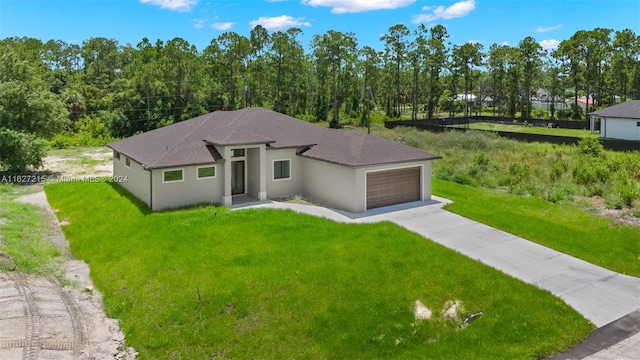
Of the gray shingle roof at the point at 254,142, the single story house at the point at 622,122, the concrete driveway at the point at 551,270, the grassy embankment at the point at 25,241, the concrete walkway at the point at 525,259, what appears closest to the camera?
the concrete driveway at the point at 551,270

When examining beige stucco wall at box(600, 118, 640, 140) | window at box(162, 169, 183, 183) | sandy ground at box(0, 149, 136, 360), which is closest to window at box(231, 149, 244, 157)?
window at box(162, 169, 183, 183)

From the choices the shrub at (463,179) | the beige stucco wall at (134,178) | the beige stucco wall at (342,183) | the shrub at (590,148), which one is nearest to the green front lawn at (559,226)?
the beige stucco wall at (342,183)

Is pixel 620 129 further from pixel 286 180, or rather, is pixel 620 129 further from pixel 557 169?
pixel 286 180

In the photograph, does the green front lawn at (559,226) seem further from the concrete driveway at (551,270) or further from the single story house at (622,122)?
the single story house at (622,122)

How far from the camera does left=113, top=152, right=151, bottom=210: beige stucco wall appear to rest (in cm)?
1931

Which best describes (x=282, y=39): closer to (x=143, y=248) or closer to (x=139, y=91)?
(x=139, y=91)

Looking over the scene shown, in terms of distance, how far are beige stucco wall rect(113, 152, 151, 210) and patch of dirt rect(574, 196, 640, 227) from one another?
58.5 feet

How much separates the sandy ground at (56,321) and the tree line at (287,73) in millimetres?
36351

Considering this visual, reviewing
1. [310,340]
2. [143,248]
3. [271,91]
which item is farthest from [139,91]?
[310,340]

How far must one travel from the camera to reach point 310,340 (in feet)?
33.9

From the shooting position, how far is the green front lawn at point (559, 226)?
571 inches

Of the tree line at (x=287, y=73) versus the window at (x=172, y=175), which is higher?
the tree line at (x=287, y=73)

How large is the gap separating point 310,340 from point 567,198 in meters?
15.8

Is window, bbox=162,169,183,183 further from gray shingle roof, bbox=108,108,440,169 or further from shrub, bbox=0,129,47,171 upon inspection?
shrub, bbox=0,129,47,171
